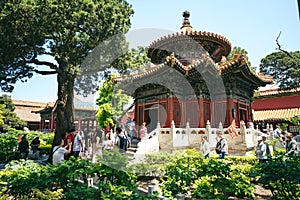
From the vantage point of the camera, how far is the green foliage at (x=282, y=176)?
12.6ft

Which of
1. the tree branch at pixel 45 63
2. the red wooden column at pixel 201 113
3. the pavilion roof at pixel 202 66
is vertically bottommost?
the red wooden column at pixel 201 113

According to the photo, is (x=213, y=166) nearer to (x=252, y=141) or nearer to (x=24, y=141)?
(x=252, y=141)

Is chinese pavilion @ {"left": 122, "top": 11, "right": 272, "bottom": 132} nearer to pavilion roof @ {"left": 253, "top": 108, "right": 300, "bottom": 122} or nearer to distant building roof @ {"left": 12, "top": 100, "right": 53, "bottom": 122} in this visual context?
pavilion roof @ {"left": 253, "top": 108, "right": 300, "bottom": 122}

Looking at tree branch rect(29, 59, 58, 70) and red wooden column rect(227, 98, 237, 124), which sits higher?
tree branch rect(29, 59, 58, 70)

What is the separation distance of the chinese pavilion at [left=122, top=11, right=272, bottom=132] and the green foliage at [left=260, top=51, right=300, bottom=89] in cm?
1328

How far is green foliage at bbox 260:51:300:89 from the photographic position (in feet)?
81.4

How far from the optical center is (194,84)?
42.8ft

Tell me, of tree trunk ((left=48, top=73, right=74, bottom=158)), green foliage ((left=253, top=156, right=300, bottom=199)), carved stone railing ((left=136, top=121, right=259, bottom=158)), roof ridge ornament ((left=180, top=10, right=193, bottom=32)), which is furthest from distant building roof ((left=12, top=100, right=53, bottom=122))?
green foliage ((left=253, top=156, right=300, bottom=199))

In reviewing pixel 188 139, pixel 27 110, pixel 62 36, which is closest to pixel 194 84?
pixel 188 139

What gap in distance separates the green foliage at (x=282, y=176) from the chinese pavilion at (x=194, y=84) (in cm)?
801

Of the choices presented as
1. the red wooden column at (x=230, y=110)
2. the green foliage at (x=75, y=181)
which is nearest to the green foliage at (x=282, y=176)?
the green foliage at (x=75, y=181)

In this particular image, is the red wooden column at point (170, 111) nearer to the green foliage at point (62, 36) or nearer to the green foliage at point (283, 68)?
the green foliage at point (62, 36)

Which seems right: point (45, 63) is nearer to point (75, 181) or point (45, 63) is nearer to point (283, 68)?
point (75, 181)

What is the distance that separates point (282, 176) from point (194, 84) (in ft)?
30.9
